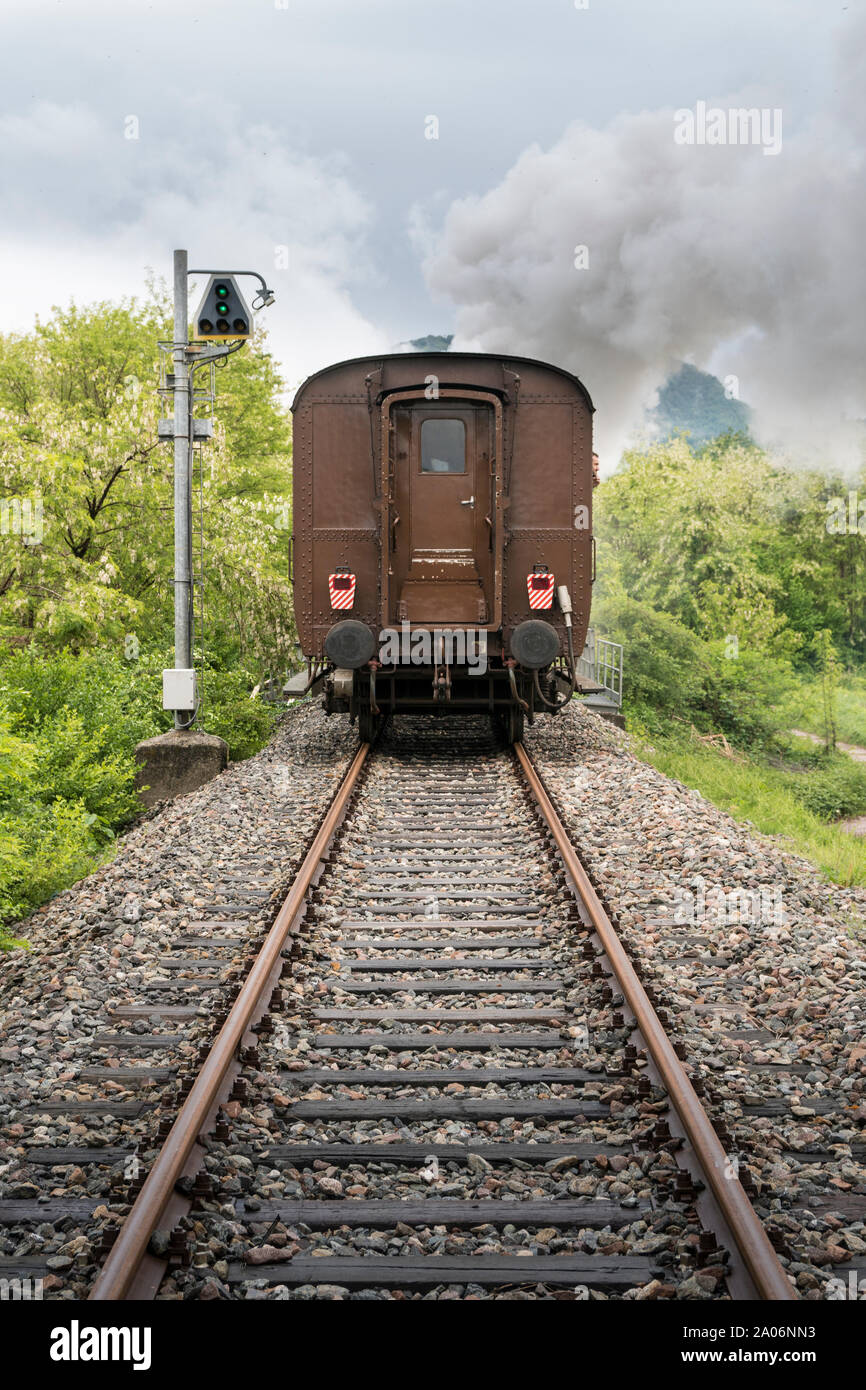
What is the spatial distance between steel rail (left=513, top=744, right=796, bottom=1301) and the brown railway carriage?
5.04m

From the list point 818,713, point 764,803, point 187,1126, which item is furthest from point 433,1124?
point 818,713

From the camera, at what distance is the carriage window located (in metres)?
10.7

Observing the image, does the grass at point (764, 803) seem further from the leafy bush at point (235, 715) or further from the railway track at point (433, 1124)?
the leafy bush at point (235, 715)

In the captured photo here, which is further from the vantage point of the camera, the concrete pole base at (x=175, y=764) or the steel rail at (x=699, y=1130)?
the concrete pole base at (x=175, y=764)

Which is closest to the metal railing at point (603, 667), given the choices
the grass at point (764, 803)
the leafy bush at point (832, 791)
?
the grass at point (764, 803)

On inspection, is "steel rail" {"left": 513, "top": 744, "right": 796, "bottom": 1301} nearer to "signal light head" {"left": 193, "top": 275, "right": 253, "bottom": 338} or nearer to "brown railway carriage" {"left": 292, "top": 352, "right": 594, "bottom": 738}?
"brown railway carriage" {"left": 292, "top": 352, "right": 594, "bottom": 738}

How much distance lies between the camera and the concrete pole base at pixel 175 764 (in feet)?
35.9

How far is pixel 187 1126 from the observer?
348 centimetres

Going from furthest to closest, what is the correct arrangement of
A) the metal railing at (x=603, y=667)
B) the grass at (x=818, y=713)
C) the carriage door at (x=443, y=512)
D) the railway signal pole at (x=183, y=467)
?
the grass at (x=818, y=713), the metal railing at (x=603, y=667), the railway signal pole at (x=183, y=467), the carriage door at (x=443, y=512)

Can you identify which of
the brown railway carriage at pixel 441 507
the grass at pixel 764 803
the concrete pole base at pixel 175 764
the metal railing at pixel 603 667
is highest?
the brown railway carriage at pixel 441 507

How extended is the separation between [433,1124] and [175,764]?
25.5ft

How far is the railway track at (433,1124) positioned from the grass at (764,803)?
4832 millimetres
